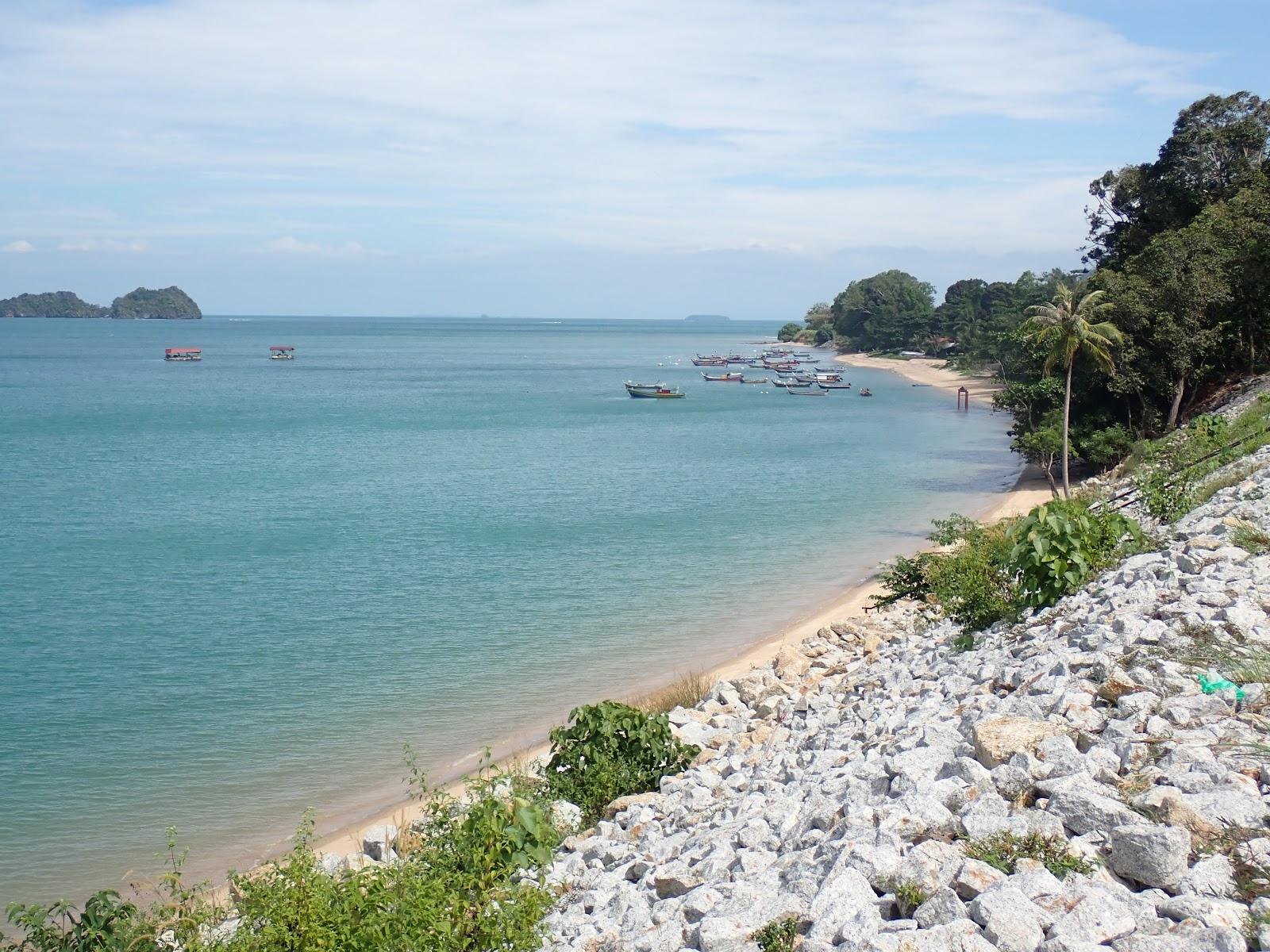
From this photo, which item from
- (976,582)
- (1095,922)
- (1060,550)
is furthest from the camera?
(976,582)

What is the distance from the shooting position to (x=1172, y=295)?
34.6 m

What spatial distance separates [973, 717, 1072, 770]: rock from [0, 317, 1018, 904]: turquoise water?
10.5 m

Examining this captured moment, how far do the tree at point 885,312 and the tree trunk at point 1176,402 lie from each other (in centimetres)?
11362

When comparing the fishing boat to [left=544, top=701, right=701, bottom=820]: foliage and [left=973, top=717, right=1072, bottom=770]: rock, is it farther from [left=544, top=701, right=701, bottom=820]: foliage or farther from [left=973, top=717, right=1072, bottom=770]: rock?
[left=973, top=717, right=1072, bottom=770]: rock

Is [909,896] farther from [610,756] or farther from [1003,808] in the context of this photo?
[610,756]

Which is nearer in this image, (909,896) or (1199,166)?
(909,896)

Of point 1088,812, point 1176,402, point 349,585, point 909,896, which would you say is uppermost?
point 1176,402

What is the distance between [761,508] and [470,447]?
75.2 feet

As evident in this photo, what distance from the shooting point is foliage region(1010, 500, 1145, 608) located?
39.1 feet

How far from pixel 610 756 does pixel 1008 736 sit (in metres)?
4.41

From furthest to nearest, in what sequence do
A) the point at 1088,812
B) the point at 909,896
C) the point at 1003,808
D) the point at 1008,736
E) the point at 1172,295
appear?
1. the point at 1172,295
2. the point at 1008,736
3. the point at 1003,808
4. the point at 1088,812
5. the point at 909,896

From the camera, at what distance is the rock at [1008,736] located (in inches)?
278

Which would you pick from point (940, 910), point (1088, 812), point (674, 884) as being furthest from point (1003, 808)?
point (674, 884)

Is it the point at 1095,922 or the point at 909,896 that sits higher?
the point at 1095,922
